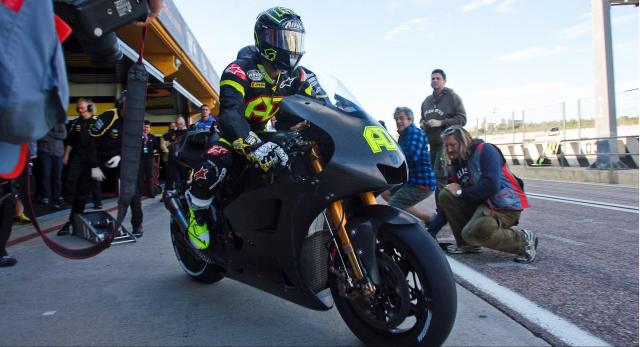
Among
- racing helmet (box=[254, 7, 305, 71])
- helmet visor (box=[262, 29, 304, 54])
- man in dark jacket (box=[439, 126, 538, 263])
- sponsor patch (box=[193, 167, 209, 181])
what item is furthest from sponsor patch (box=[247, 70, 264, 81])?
man in dark jacket (box=[439, 126, 538, 263])

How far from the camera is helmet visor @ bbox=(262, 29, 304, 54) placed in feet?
9.15

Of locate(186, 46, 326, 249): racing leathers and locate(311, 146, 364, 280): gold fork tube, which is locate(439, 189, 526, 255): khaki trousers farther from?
locate(311, 146, 364, 280): gold fork tube

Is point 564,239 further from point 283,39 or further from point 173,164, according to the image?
point 173,164

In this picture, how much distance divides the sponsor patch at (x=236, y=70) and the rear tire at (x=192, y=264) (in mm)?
1223

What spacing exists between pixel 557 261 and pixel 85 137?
5.21 m

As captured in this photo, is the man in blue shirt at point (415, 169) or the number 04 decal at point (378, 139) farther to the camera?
the man in blue shirt at point (415, 169)

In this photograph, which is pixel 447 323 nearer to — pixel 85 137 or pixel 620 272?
pixel 620 272

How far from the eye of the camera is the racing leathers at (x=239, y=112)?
2.67 m

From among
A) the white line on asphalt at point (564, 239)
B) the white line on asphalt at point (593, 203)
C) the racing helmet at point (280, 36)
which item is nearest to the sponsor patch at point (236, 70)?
the racing helmet at point (280, 36)

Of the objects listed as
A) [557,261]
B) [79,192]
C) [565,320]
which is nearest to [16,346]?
[565,320]

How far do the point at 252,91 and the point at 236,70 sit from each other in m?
0.17

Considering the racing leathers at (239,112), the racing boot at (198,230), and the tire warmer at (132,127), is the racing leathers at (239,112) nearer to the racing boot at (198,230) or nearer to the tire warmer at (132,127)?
the racing boot at (198,230)

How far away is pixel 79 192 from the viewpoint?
5664 millimetres

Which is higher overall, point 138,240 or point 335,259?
point 335,259
